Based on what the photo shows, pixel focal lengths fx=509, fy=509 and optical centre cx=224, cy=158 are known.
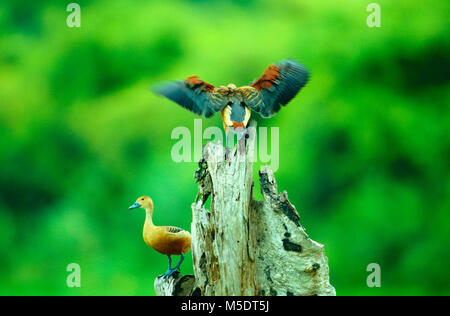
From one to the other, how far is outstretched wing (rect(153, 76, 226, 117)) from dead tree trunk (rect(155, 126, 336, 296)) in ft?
1.20

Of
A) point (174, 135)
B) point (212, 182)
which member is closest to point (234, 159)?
point (212, 182)

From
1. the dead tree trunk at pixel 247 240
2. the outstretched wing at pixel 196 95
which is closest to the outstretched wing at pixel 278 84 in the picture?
the outstretched wing at pixel 196 95

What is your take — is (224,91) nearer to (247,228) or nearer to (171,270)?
(247,228)

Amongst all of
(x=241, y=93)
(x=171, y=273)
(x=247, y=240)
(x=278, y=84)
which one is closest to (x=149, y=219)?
(x=171, y=273)

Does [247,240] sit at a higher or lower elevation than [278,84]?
lower

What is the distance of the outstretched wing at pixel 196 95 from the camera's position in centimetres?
296

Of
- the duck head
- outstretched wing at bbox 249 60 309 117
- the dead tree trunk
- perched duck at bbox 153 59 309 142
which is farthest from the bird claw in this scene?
outstretched wing at bbox 249 60 309 117

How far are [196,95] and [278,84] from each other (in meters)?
0.49

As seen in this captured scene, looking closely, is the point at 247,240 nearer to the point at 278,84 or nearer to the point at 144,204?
the point at 144,204

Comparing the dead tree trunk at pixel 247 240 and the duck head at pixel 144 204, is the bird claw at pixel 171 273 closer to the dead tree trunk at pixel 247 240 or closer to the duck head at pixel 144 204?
the dead tree trunk at pixel 247 240

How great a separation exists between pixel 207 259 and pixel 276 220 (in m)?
0.42

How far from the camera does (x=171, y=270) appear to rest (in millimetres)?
2832

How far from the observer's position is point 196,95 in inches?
118

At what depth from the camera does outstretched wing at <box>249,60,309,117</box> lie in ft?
9.86
